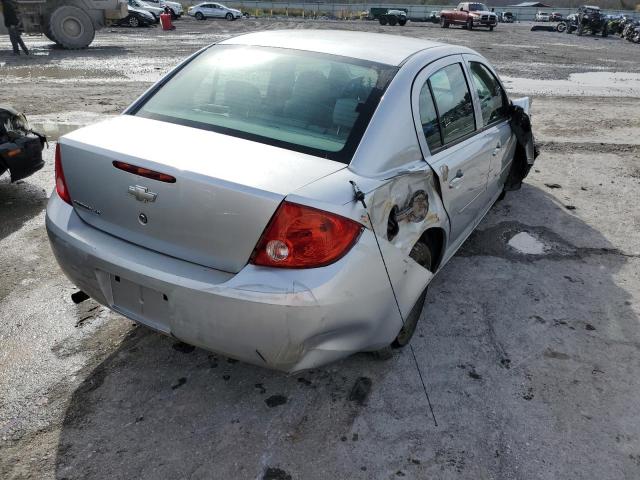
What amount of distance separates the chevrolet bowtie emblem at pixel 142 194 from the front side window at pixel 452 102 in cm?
172

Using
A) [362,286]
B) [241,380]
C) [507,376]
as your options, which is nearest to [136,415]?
[241,380]

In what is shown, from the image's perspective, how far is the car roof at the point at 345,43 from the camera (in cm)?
300

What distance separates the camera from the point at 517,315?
347 centimetres

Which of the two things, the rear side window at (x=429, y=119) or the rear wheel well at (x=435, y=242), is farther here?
the rear wheel well at (x=435, y=242)

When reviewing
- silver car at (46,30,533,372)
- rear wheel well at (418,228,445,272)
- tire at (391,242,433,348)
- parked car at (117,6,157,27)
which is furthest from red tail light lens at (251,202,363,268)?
parked car at (117,6,157,27)

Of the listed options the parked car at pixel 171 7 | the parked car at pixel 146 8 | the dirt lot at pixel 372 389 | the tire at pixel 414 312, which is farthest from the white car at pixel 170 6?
the tire at pixel 414 312

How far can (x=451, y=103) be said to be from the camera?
331 cm

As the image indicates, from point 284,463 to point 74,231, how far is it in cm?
146

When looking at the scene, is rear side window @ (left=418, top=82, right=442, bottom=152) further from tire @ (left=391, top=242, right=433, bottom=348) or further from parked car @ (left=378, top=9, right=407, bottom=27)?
parked car @ (left=378, top=9, right=407, bottom=27)

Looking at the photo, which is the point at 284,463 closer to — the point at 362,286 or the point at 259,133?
the point at 362,286

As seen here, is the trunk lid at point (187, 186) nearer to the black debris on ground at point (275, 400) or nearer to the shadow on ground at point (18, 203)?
the black debris on ground at point (275, 400)

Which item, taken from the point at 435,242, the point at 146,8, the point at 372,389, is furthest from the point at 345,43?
the point at 146,8

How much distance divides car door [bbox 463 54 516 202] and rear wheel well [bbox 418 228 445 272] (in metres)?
0.90

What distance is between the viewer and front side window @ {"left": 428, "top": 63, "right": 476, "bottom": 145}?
3.12 metres
